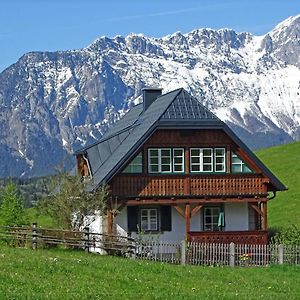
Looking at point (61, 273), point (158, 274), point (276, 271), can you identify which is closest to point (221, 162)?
point (276, 271)

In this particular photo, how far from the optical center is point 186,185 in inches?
1882

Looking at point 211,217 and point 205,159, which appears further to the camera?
point 211,217

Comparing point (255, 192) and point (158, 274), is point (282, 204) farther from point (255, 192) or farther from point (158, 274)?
point (158, 274)

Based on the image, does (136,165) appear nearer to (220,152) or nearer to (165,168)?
(165,168)

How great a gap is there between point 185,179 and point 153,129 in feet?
10.8

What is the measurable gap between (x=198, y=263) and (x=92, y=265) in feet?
37.2

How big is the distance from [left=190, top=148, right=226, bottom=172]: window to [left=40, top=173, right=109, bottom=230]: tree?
20.2ft

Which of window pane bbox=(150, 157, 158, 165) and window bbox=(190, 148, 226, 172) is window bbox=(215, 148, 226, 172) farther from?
window pane bbox=(150, 157, 158, 165)

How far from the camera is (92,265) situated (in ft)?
96.3

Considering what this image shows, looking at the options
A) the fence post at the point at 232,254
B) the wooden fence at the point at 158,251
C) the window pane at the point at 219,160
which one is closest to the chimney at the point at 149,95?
the window pane at the point at 219,160

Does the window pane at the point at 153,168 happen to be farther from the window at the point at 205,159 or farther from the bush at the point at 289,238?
the bush at the point at 289,238

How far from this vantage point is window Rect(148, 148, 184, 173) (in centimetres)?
4784

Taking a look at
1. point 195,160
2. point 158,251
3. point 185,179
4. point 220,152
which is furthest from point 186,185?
point 158,251

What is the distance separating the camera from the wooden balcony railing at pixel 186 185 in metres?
47.1
